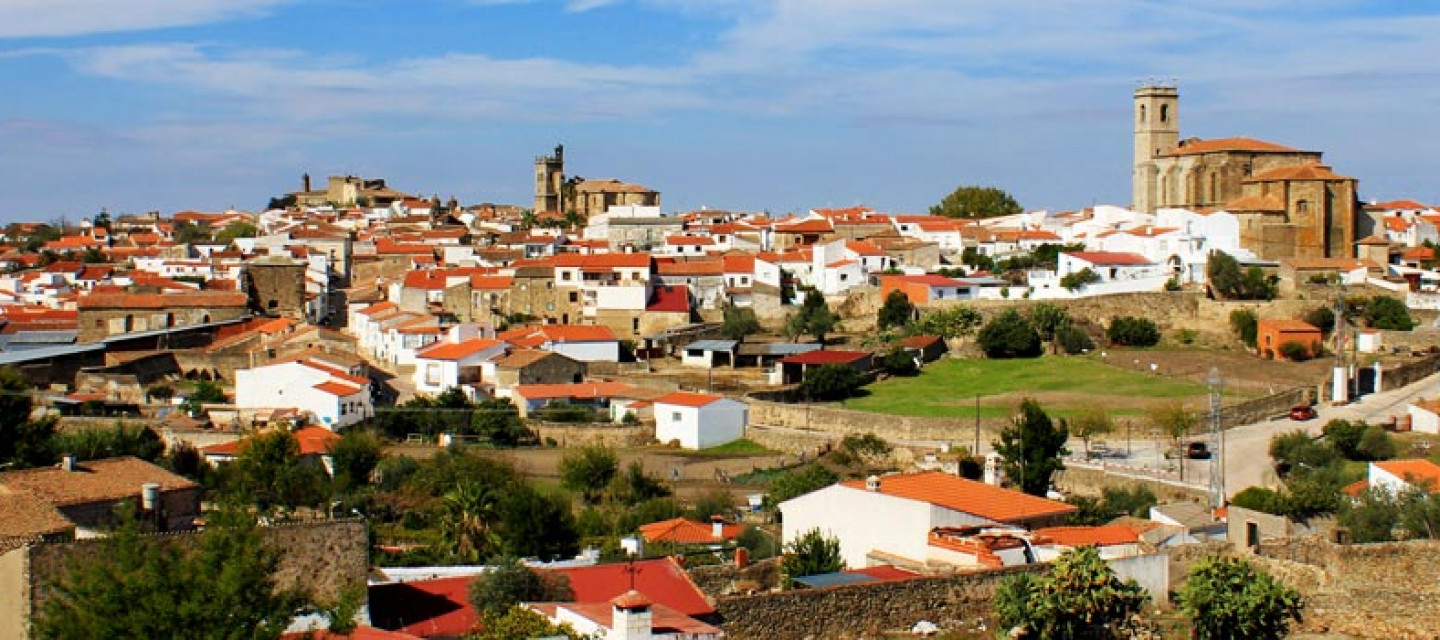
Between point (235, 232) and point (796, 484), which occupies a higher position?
point (235, 232)

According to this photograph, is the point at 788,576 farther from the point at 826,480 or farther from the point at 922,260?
the point at 922,260

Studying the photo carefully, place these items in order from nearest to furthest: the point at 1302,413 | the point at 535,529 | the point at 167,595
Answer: the point at 167,595 → the point at 535,529 → the point at 1302,413

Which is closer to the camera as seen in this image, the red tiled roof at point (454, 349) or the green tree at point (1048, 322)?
the red tiled roof at point (454, 349)

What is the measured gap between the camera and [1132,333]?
153ft

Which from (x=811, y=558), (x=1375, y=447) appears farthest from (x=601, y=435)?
(x=811, y=558)

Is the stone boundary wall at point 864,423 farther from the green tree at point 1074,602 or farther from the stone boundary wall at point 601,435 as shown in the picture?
the green tree at point 1074,602

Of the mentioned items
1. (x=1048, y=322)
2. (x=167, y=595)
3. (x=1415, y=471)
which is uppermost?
(x=1048, y=322)

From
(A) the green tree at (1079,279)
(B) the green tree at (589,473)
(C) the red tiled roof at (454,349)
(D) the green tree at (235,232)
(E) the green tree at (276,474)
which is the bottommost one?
(B) the green tree at (589,473)

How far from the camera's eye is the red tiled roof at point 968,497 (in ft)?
68.3

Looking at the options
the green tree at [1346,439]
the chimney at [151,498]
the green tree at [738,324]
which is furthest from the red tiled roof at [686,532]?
the green tree at [738,324]

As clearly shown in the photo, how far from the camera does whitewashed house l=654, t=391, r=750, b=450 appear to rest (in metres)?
37.4

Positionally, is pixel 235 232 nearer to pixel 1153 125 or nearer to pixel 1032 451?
pixel 1153 125

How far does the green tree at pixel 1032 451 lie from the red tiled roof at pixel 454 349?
1541 cm

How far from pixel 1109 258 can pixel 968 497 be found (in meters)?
30.2
